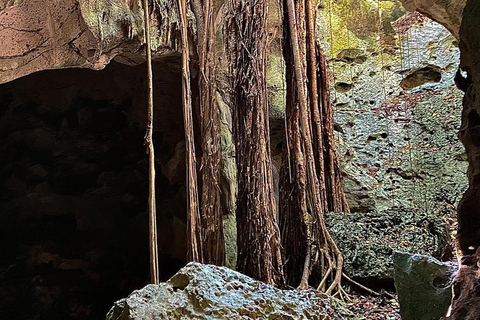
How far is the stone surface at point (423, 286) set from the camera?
1.47 m

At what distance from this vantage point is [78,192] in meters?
5.07

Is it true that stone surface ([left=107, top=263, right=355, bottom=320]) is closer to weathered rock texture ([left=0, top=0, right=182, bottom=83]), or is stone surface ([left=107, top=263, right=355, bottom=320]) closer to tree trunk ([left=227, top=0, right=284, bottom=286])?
tree trunk ([left=227, top=0, right=284, bottom=286])

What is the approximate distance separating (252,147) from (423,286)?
132 centimetres

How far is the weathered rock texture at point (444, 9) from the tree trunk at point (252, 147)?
41.6 inches

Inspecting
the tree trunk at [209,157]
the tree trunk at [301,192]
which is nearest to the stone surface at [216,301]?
the tree trunk at [301,192]

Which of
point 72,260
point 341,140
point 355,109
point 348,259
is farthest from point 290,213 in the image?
point 72,260

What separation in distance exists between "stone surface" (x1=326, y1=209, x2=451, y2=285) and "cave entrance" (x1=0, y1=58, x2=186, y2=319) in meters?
2.06

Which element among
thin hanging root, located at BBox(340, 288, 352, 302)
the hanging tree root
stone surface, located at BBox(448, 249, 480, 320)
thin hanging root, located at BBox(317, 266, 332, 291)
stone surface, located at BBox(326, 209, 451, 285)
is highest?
the hanging tree root

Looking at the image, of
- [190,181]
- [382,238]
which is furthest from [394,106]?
[190,181]

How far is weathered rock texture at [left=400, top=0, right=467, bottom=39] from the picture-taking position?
9.08ft

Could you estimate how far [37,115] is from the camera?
4.95 metres

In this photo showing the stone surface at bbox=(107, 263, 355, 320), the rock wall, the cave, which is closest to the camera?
the stone surface at bbox=(107, 263, 355, 320)

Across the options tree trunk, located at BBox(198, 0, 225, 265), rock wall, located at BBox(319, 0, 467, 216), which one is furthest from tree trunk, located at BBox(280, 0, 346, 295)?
rock wall, located at BBox(319, 0, 467, 216)

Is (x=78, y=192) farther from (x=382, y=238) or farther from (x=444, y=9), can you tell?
(x=444, y=9)
